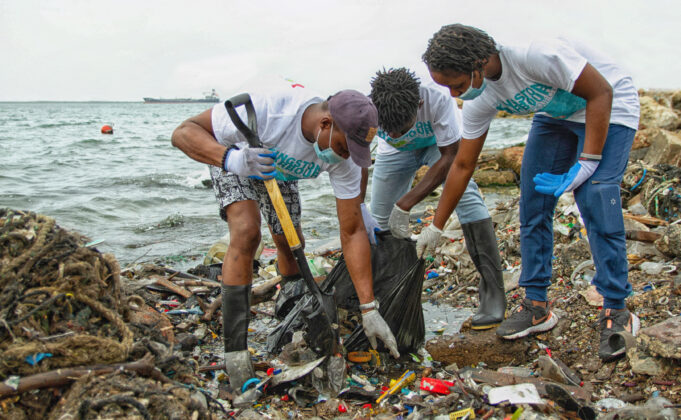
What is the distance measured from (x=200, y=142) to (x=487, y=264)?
6.26 ft

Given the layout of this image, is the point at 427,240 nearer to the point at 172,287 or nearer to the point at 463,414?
the point at 463,414

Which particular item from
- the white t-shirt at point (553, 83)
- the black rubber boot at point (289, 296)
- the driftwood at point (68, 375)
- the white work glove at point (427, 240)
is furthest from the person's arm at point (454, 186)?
the driftwood at point (68, 375)

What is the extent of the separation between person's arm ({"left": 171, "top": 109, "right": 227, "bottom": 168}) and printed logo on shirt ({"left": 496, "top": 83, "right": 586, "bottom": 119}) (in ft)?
5.21

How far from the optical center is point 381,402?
2.50m

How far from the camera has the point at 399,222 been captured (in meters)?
3.14

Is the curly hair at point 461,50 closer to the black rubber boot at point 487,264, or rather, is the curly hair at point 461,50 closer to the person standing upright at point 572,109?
the person standing upright at point 572,109

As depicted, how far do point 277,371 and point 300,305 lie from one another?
47 centimetres

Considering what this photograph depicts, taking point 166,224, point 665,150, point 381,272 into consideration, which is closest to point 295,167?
point 381,272

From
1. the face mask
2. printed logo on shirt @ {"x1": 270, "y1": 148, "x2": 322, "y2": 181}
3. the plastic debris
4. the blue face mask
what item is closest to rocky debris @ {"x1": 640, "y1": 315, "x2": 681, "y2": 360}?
the plastic debris

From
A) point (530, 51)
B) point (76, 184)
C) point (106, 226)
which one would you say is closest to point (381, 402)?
point (530, 51)

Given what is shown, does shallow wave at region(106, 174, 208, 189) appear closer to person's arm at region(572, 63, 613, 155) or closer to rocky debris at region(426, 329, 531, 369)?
rocky debris at region(426, 329, 531, 369)

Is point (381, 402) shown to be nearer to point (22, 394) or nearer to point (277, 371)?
point (277, 371)

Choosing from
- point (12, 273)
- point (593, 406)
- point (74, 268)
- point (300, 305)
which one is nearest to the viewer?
point (12, 273)

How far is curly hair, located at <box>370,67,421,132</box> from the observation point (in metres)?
2.84
